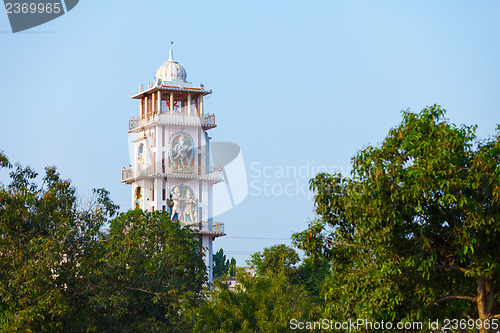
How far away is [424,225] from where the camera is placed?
1817 centimetres

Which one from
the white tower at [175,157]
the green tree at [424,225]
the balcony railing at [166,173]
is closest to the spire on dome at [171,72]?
the white tower at [175,157]

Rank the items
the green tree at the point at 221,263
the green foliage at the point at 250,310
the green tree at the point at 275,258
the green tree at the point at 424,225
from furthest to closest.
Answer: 1. the green tree at the point at 221,263
2. the green tree at the point at 275,258
3. the green foliage at the point at 250,310
4. the green tree at the point at 424,225

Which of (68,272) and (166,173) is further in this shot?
(166,173)

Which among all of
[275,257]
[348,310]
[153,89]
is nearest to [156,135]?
[153,89]

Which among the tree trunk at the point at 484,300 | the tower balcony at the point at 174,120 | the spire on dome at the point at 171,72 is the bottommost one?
the tree trunk at the point at 484,300

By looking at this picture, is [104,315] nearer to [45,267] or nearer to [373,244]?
[45,267]

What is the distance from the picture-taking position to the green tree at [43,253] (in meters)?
24.0

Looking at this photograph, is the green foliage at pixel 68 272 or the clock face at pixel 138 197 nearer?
the green foliage at pixel 68 272

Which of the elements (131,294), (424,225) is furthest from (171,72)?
(424,225)

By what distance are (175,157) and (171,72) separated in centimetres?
665

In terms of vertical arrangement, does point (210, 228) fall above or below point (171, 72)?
below

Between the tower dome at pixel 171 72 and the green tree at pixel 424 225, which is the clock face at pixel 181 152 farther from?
the green tree at pixel 424 225

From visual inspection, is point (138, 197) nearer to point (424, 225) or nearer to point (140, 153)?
point (140, 153)

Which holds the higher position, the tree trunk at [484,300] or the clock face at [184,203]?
the clock face at [184,203]
